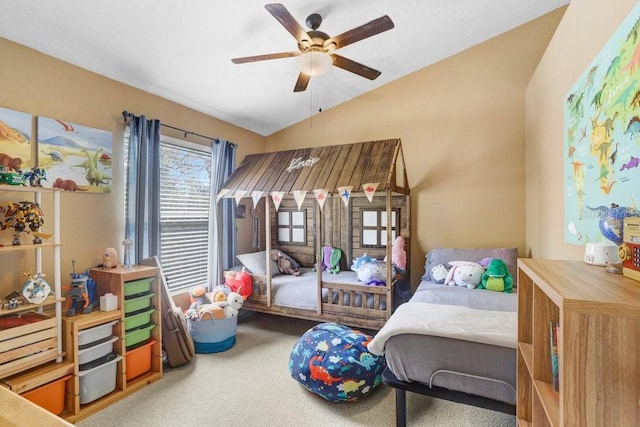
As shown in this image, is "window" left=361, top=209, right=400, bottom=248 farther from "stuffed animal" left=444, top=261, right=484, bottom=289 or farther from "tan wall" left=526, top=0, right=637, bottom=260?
"tan wall" left=526, top=0, right=637, bottom=260

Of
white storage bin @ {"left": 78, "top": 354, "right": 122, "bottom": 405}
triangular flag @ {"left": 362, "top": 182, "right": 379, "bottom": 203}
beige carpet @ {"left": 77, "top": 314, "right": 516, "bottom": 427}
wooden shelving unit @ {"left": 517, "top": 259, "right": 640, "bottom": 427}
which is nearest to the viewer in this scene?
wooden shelving unit @ {"left": 517, "top": 259, "right": 640, "bottom": 427}

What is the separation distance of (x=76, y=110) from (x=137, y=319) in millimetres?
1731

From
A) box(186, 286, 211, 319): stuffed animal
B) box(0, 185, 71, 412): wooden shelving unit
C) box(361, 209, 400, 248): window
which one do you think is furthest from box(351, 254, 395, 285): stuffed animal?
box(0, 185, 71, 412): wooden shelving unit

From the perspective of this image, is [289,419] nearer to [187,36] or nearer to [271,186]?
[271,186]

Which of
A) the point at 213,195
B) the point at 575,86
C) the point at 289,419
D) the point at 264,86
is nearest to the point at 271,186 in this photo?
the point at 213,195

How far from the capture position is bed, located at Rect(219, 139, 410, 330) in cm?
291

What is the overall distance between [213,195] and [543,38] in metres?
3.95

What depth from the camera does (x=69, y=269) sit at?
243 centimetres

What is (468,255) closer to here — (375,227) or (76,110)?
(375,227)

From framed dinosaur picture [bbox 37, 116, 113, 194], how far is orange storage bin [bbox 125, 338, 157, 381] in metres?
1.34

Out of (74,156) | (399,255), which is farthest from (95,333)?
(399,255)

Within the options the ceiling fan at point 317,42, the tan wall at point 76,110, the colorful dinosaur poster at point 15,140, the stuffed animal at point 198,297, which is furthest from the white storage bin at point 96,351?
the ceiling fan at point 317,42

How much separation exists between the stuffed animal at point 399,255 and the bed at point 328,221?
140 millimetres

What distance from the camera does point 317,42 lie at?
7.00 ft
